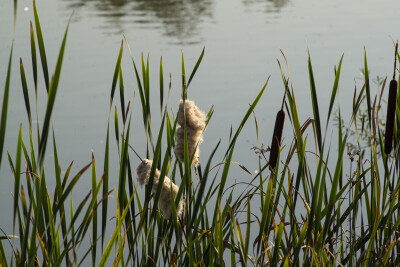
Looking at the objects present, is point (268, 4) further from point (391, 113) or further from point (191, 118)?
point (191, 118)

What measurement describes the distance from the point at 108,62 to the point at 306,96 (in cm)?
230

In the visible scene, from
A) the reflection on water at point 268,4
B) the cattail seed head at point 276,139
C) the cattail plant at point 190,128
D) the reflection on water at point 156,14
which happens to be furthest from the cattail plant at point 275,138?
the reflection on water at point 268,4

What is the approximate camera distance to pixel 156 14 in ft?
34.0

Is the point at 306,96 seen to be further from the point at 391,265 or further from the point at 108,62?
the point at 391,265

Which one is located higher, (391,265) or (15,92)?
(391,265)

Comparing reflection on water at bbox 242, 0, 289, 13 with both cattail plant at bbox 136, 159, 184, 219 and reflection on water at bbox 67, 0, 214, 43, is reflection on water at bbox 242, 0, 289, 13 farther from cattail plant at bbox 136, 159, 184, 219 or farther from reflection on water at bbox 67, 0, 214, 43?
cattail plant at bbox 136, 159, 184, 219

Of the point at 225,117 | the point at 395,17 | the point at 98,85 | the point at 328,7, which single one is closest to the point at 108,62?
the point at 98,85

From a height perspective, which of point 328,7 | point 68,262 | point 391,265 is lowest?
point 328,7

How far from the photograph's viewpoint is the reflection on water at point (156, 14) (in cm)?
864

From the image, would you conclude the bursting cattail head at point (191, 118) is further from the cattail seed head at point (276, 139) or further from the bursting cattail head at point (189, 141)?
the cattail seed head at point (276, 139)

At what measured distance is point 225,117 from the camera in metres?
5.21

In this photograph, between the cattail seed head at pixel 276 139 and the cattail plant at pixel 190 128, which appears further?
the cattail seed head at pixel 276 139

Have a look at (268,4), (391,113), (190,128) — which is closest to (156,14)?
(268,4)

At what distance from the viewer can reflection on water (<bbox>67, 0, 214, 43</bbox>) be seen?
864 cm
